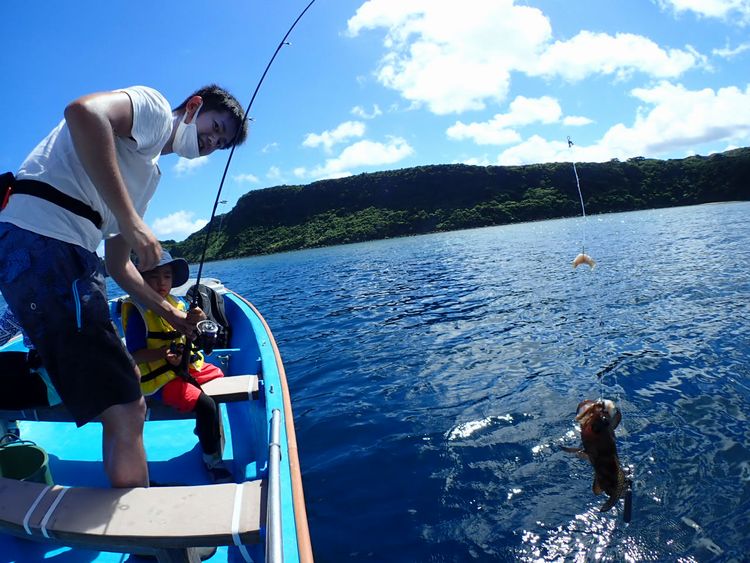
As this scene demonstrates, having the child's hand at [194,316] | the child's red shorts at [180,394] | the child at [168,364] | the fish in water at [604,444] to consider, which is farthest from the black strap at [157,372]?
the fish in water at [604,444]

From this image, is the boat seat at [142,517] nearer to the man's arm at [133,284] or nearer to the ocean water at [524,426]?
the man's arm at [133,284]

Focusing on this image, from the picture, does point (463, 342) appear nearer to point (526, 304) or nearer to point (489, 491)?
point (526, 304)

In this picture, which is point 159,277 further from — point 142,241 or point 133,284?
point 142,241

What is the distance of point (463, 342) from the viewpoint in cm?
1011

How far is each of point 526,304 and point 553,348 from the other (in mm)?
4709

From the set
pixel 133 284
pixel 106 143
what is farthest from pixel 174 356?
pixel 106 143

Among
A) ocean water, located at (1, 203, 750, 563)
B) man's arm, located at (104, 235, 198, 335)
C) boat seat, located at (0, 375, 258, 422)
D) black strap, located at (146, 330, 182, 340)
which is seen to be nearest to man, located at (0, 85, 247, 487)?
man's arm, located at (104, 235, 198, 335)

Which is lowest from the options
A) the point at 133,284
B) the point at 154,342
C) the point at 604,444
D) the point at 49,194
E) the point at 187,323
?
the point at 604,444

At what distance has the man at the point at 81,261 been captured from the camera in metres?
2.22

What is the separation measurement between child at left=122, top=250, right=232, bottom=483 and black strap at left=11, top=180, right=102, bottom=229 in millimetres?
1296

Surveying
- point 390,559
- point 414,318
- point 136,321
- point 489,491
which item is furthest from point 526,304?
point 136,321

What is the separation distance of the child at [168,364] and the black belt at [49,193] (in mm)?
1299

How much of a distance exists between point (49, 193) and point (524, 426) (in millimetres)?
5795

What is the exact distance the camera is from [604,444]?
3529mm
